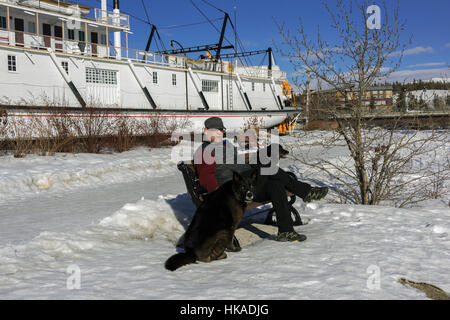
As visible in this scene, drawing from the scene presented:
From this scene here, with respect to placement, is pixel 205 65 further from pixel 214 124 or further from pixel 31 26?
pixel 214 124

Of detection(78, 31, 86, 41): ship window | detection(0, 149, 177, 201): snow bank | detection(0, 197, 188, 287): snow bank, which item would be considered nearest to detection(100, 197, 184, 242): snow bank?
detection(0, 197, 188, 287): snow bank

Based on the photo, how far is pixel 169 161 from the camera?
41.4 feet

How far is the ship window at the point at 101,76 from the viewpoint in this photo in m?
20.5

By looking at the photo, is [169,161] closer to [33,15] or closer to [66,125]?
[66,125]

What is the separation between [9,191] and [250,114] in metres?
18.9

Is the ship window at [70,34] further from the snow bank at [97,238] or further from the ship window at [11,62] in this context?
the snow bank at [97,238]

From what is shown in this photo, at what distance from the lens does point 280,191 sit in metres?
4.41

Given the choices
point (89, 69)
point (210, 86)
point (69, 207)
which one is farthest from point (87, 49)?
point (69, 207)

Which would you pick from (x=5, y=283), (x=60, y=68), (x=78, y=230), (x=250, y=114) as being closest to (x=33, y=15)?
(x=60, y=68)

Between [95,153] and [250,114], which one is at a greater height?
[250,114]

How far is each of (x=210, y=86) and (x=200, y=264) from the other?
82.0 feet

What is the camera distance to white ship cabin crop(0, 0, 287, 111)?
18.1 meters
